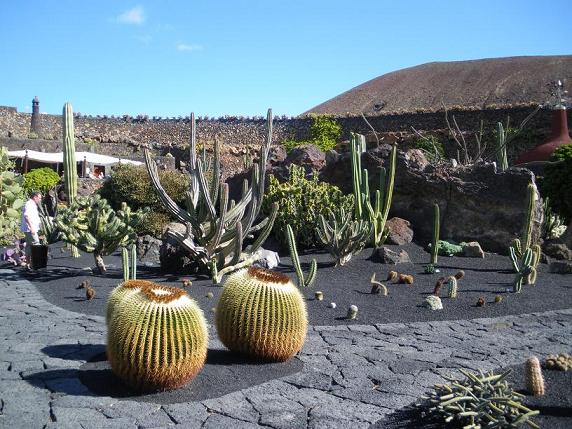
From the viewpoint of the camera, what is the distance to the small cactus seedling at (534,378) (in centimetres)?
408

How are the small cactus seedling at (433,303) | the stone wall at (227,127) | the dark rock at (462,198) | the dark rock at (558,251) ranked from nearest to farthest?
the small cactus seedling at (433,303)
the dark rock at (558,251)
the dark rock at (462,198)
the stone wall at (227,127)

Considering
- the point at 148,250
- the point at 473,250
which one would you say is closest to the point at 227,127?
the point at 148,250

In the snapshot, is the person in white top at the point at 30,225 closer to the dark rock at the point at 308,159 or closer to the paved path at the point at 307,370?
the paved path at the point at 307,370

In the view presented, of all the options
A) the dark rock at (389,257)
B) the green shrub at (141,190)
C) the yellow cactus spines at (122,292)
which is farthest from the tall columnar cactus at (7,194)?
the green shrub at (141,190)

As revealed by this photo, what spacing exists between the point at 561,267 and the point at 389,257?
2636mm

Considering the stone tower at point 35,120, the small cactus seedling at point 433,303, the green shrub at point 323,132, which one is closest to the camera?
the small cactus seedling at point 433,303

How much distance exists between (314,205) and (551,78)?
1923 inches

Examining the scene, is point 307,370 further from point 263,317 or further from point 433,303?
point 433,303

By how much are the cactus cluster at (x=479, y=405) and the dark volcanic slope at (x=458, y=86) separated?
148 ft

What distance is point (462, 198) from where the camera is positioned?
11.0 meters

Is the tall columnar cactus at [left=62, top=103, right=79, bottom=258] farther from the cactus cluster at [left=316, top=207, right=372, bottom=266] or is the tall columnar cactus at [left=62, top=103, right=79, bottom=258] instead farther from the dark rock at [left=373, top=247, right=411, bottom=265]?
the dark rock at [left=373, top=247, right=411, bottom=265]

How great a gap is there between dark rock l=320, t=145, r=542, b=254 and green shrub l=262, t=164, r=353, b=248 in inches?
56.2

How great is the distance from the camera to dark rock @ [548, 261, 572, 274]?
9.18 m

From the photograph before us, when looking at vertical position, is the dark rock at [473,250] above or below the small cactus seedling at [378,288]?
above
